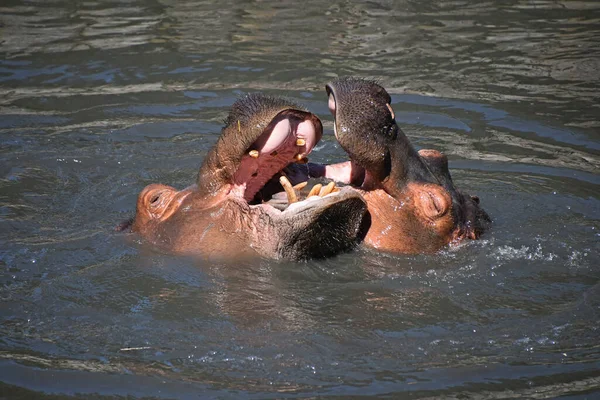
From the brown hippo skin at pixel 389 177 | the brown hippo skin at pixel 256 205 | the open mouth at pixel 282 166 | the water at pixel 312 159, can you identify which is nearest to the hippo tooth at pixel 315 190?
the open mouth at pixel 282 166

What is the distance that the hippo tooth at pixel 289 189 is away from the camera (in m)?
5.48

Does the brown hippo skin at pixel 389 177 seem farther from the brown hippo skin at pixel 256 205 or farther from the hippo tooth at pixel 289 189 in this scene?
the hippo tooth at pixel 289 189

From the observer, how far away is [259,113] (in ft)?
17.7

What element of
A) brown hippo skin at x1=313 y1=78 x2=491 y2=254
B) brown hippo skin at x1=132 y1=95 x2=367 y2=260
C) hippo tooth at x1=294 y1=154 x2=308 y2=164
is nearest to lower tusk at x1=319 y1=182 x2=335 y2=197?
brown hippo skin at x1=132 y1=95 x2=367 y2=260

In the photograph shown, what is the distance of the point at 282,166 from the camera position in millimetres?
5793

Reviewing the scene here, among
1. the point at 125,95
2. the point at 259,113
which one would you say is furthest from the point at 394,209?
the point at 125,95

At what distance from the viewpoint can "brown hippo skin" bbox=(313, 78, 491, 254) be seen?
5535 millimetres

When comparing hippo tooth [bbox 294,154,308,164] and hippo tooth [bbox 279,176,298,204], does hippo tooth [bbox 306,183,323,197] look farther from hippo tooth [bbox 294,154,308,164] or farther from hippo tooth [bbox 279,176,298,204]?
hippo tooth [bbox 294,154,308,164]

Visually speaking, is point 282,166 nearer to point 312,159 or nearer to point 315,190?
point 315,190

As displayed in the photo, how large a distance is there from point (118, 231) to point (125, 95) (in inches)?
170

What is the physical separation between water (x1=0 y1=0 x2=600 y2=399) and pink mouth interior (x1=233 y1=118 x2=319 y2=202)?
1.75 ft

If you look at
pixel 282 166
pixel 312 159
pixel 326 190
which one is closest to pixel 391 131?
pixel 326 190

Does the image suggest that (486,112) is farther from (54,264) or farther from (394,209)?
(54,264)

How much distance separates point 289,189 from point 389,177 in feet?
2.18
